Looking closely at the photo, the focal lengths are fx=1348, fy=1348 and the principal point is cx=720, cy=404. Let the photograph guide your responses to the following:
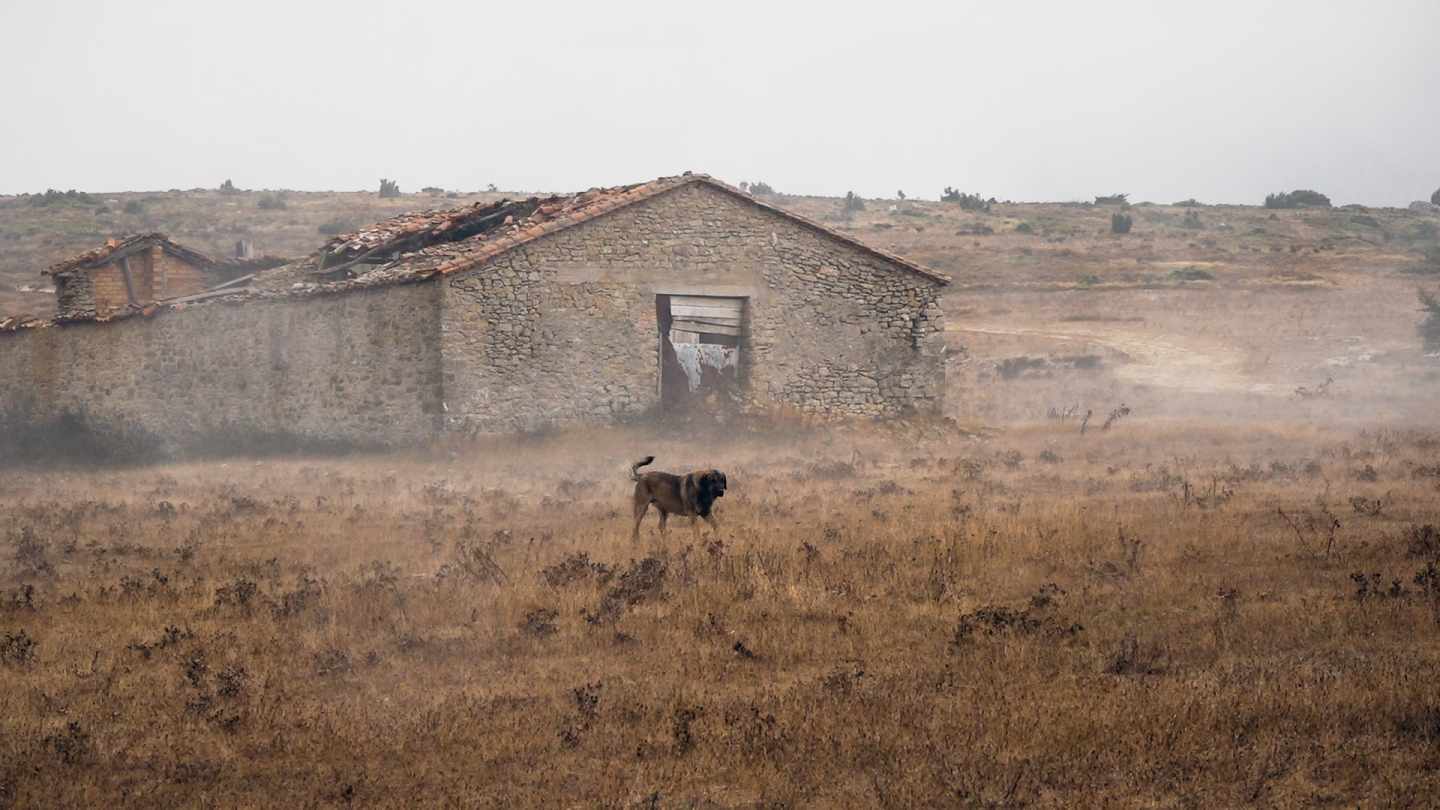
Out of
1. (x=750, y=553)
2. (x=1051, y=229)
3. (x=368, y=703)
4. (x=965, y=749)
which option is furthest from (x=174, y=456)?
(x=1051, y=229)

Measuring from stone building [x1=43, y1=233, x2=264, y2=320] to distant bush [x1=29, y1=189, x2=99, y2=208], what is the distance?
41.2 meters

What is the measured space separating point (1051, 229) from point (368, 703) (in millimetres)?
57682

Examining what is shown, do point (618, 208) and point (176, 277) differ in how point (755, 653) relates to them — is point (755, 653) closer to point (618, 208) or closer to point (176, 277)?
point (618, 208)

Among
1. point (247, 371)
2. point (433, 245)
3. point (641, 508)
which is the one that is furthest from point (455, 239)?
point (641, 508)

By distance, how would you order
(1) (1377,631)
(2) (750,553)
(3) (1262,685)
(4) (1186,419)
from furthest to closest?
(4) (1186,419), (2) (750,553), (1) (1377,631), (3) (1262,685)

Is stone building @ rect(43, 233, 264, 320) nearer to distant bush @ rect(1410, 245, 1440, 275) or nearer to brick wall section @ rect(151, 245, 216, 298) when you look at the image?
brick wall section @ rect(151, 245, 216, 298)

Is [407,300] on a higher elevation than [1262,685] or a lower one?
higher

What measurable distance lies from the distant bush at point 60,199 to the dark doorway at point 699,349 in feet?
177

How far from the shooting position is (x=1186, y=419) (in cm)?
2730

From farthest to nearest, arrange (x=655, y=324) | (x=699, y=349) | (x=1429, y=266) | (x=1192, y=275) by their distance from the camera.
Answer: (x=1429, y=266), (x=1192, y=275), (x=699, y=349), (x=655, y=324)

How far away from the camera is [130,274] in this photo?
31.2 meters

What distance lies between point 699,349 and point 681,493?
11240 mm

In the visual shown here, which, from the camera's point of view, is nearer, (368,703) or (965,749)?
(965,749)

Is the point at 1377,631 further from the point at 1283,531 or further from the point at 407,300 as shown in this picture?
the point at 407,300
